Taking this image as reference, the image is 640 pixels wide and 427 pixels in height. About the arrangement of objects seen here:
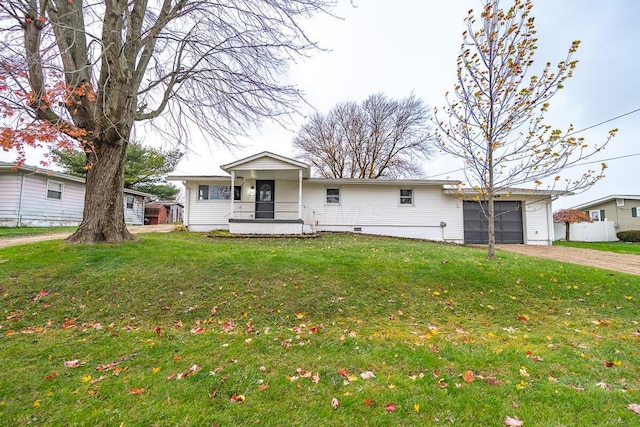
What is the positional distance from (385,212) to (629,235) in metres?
17.4

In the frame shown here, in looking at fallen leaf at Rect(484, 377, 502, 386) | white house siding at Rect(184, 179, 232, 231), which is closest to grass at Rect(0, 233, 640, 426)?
fallen leaf at Rect(484, 377, 502, 386)

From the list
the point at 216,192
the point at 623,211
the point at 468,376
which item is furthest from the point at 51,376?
the point at 623,211

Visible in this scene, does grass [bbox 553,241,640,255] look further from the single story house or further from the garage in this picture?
the single story house

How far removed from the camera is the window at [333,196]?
1534 cm

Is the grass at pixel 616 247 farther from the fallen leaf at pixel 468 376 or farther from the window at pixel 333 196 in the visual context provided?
the fallen leaf at pixel 468 376

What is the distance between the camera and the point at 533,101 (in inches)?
265

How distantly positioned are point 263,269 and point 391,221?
10326 millimetres

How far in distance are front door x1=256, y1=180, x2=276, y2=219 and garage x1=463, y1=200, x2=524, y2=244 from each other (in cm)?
980

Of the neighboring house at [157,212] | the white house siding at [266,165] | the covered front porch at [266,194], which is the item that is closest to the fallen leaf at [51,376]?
the covered front porch at [266,194]

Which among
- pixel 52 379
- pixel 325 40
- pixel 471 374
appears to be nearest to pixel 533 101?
pixel 325 40

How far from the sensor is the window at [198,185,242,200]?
1486cm

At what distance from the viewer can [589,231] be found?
66.9 ft

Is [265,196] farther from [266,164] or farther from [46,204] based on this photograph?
[46,204]

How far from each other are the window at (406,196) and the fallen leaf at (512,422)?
1363cm
